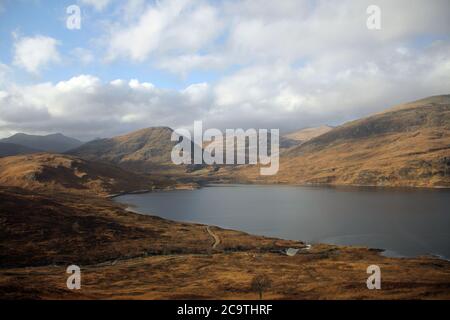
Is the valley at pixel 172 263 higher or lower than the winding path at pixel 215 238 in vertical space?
higher

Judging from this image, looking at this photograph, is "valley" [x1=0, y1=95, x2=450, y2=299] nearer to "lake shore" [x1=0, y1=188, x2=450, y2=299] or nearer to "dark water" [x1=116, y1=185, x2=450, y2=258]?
"lake shore" [x1=0, y1=188, x2=450, y2=299]

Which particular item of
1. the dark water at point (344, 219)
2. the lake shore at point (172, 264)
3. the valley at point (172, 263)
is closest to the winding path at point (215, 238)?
the valley at point (172, 263)

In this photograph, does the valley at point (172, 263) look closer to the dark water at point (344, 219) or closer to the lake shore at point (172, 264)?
the lake shore at point (172, 264)

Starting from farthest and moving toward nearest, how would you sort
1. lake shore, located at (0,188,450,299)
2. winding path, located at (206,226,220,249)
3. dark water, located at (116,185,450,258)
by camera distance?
dark water, located at (116,185,450,258), winding path, located at (206,226,220,249), lake shore, located at (0,188,450,299)

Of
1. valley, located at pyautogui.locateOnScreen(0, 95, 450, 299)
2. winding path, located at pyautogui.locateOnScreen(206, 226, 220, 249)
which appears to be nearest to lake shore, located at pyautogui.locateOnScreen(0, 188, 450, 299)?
valley, located at pyautogui.locateOnScreen(0, 95, 450, 299)

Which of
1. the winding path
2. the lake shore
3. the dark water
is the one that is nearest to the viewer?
the lake shore

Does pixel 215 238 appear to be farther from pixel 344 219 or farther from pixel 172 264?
pixel 344 219
